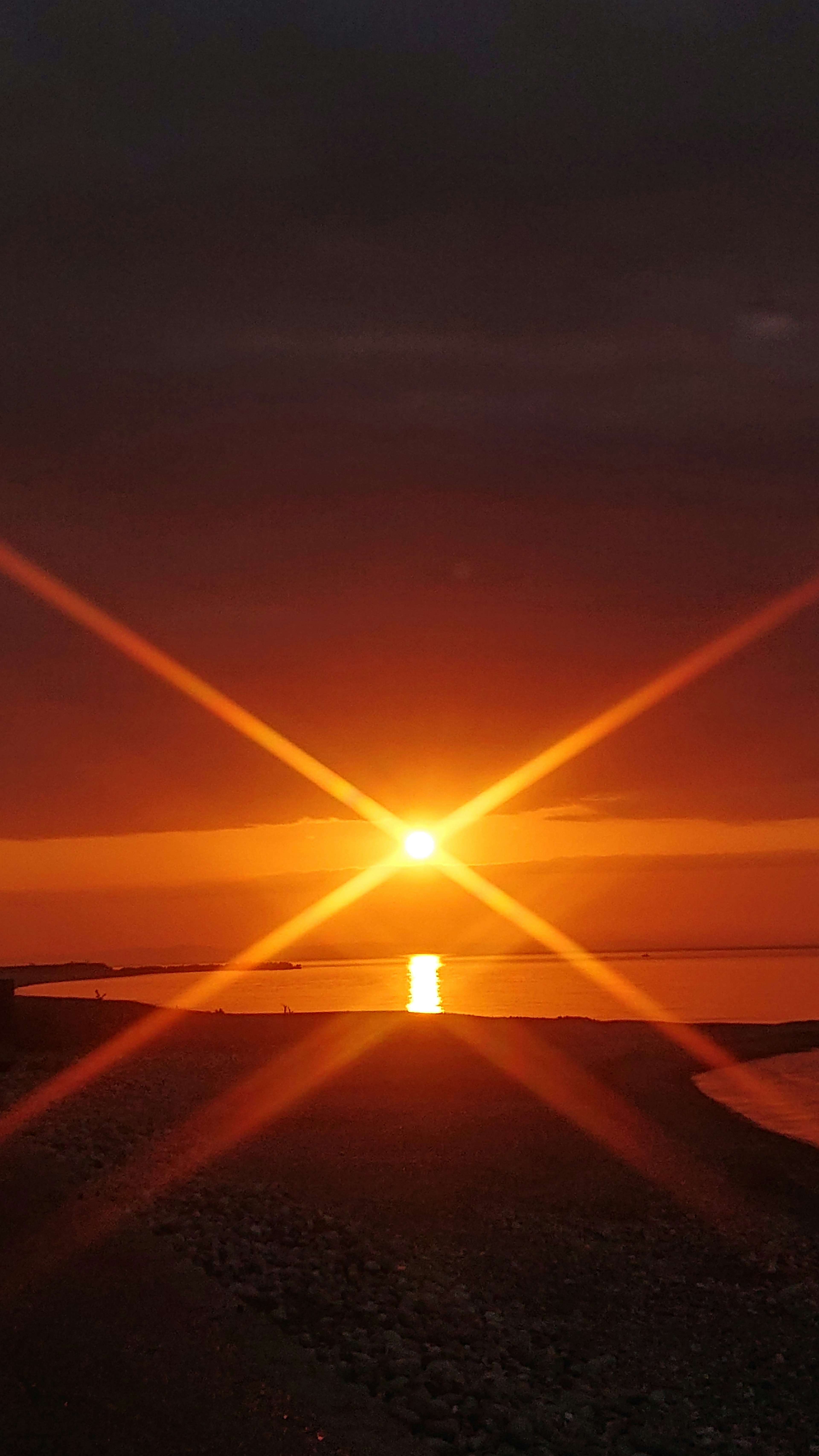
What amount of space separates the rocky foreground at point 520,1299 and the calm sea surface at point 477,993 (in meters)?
54.1

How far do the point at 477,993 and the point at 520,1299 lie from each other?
10732 centimetres

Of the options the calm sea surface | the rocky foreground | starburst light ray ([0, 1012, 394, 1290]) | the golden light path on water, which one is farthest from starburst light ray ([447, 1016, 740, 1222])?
the calm sea surface

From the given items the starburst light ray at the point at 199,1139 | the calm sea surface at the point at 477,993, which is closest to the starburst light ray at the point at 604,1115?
the starburst light ray at the point at 199,1139

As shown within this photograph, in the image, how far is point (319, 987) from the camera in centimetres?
14000

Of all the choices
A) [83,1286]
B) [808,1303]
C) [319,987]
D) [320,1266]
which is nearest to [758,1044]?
[808,1303]

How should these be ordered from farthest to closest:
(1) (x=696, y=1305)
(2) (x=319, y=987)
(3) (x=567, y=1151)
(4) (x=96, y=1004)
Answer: (2) (x=319, y=987) → (4) (x=96, y=1004) → (3) (x=567, y=1151) → (1) (x=696, y=1305)

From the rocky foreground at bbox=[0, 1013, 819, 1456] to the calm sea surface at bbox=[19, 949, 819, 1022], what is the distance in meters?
54.1

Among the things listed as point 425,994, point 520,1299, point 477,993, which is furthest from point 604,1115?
point 477,993

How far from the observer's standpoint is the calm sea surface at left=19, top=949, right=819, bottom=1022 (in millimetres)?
95000

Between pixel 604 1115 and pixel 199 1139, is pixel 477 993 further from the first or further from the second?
pixel 199 1139

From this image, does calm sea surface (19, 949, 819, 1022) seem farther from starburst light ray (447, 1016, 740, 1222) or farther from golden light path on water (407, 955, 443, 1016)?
starburst light ray (447, 1016, 740, 1222)

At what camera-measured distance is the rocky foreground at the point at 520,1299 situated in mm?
15602

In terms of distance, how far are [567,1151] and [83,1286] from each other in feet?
58.7

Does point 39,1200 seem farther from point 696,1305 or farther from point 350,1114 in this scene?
point 350,1114
